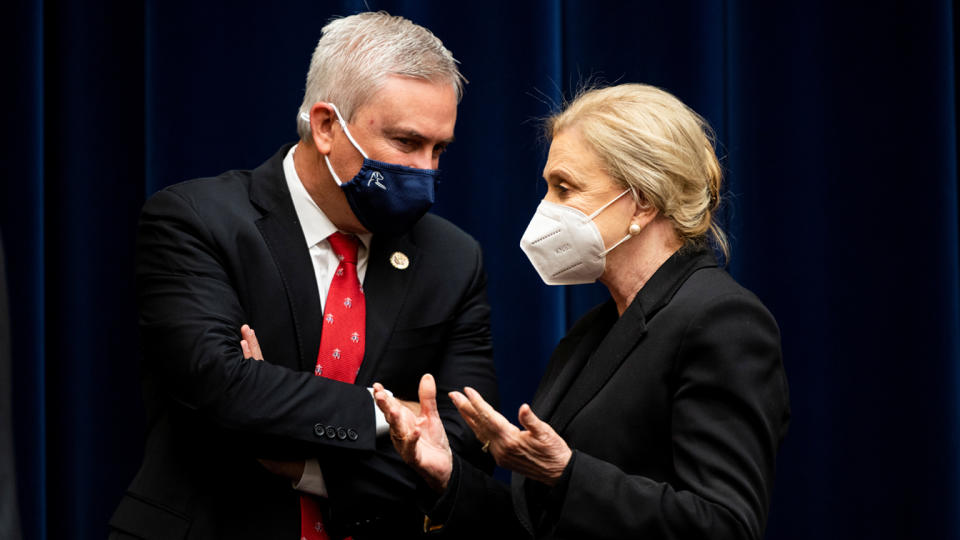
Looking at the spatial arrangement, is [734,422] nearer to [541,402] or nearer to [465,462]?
[541,402]

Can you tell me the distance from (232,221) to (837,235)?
6.04 feet

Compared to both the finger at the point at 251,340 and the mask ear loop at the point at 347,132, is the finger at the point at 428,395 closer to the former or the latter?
the finger at the point at 251,340

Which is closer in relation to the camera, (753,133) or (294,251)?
(294,251)

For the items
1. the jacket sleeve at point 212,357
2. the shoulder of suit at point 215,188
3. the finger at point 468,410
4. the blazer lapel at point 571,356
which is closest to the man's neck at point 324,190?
the shoulder of suit at point 215,188

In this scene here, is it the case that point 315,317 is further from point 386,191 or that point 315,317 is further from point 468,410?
point 468,410

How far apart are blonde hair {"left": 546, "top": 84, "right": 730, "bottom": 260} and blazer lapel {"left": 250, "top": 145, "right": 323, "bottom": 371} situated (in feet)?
2.13

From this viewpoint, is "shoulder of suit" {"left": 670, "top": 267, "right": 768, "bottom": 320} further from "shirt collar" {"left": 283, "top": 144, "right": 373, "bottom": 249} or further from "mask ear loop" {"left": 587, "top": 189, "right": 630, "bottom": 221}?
"shirt collar" {"left": 283, "top": 144, "right": 373, "bottom": 249}

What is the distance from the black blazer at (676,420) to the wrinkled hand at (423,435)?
18 centimetres

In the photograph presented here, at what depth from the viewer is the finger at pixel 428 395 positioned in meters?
1.89

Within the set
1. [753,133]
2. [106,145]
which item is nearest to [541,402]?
[753,133]

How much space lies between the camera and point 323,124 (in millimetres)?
2178

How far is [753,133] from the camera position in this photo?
9.89ft

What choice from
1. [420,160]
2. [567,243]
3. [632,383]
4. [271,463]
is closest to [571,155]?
[567,243]

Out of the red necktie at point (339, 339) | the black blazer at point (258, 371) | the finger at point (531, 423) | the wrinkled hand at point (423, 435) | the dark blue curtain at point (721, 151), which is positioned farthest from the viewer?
the dark blue curtain at point (721, 151)
